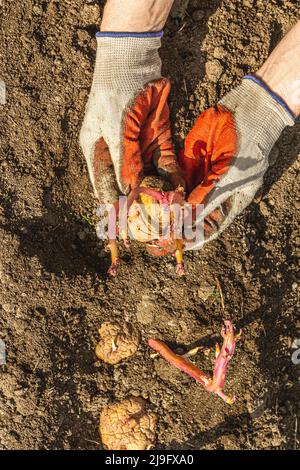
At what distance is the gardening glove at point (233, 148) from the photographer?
263 centimetres

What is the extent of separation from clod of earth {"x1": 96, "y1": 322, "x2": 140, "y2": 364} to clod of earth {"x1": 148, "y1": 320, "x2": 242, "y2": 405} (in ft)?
0.30

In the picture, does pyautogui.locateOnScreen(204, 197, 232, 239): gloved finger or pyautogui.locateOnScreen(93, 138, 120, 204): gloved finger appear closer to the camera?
pyautogui.locateOnScreen(93, 138, 120, 204): gloved finger

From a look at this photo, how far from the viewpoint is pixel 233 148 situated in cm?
265

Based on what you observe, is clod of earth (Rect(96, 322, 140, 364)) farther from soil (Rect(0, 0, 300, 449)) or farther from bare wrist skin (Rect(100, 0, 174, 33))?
bare wrist skin (Rect(100, 0, 174, 33))

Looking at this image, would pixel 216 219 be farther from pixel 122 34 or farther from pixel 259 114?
pixel 122 34

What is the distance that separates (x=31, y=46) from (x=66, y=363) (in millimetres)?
1470

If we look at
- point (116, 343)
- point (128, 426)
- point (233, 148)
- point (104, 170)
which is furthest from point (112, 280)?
point (233, 148)

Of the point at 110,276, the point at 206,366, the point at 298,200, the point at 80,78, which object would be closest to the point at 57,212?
the point at 110,276

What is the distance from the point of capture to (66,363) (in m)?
2.66

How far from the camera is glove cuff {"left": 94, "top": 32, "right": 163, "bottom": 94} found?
2.53 meters

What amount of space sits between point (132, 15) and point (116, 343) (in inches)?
57.6

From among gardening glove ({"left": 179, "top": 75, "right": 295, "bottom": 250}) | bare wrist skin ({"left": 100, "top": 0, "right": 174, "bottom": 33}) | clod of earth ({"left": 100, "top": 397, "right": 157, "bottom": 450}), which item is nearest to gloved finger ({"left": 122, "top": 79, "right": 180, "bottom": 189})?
gardening glove ({"left": 179, "top": 75, "right": 295, "bottom": 250})

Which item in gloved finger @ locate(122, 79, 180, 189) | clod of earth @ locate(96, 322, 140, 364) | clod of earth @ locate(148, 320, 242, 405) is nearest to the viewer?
gloved finger @ locate(122, 79, 180, 189)

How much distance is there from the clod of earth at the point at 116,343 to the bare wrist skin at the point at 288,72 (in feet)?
4.26
